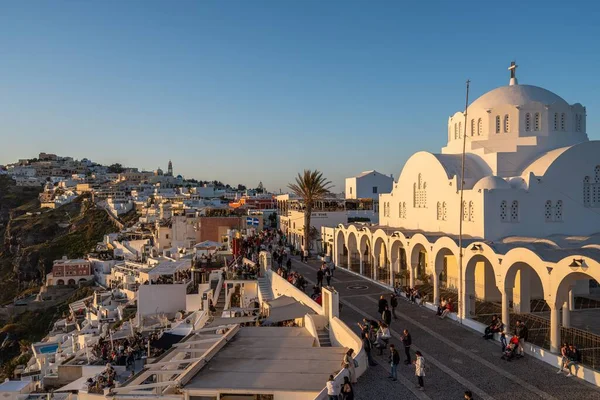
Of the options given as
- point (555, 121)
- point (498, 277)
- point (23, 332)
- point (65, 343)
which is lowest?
point (23, 332)

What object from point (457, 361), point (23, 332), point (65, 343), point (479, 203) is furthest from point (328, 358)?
point (23, 332)

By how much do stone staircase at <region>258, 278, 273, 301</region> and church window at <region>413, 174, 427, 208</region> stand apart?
8.72 metres

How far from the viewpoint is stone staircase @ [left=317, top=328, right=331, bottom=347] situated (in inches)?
566

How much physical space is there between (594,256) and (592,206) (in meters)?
9.96

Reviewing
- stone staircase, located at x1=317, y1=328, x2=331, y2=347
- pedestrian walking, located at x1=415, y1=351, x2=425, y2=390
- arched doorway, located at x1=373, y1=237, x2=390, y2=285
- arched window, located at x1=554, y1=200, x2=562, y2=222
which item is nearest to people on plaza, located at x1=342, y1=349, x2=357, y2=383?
pedestrian walking, located at x1=415, y1=351, x2=425, y2=390

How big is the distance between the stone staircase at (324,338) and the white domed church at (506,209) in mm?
4667

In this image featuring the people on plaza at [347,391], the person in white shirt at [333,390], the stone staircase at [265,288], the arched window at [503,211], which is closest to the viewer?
the person in white shirt at [333,390]

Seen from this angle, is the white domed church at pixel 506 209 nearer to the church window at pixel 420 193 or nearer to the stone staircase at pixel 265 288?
the church window at pixel 420 193

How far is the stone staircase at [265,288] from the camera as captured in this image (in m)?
22.4

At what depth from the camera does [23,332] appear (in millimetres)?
47781

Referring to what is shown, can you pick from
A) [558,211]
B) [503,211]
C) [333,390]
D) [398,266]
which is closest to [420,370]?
[333,390]

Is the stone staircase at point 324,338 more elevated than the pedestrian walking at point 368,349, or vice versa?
the pedestrian walking at point 368,349

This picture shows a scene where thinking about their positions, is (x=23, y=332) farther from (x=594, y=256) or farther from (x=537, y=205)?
(x=594, y=256)

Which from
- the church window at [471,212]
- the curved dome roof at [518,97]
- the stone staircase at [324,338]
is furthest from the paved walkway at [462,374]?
the curved dome roof at [518,97]
